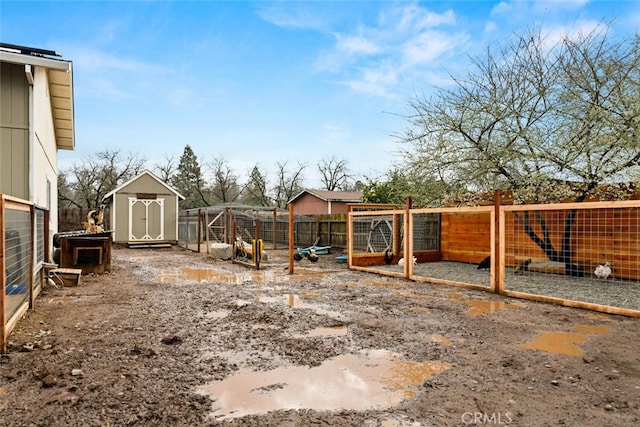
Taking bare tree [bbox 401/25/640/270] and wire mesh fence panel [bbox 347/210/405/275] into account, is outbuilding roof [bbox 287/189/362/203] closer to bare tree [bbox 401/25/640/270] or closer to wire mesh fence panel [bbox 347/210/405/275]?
wire mesh fence panel [bbox 347/210/405/275]

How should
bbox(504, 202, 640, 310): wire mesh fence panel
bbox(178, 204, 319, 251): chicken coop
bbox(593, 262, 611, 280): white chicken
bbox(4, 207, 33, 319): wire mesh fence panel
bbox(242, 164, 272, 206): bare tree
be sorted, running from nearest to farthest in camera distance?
bbox(4, 207, 33, 319): wire mesh fence panel → bbox(504, 202, 640, 310): wire mesh fence panel → bbox(593, 262, 611, 280): white chicken → bbox(178, 204, 319, 251): chicken coop → bbox(242, 164, 272, 206): bare tree

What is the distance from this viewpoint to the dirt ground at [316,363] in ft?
8.22

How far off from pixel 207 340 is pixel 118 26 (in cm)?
821

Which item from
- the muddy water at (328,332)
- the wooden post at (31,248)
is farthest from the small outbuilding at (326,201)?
the muddy water at (328,332)

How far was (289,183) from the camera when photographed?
1501 inches

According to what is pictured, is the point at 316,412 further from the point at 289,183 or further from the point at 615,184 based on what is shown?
the point at 289,183

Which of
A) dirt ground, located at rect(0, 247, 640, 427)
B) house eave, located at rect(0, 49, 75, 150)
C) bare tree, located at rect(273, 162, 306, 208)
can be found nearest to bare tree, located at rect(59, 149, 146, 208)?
bare tree, located at rect(273, 162, 306, 208)

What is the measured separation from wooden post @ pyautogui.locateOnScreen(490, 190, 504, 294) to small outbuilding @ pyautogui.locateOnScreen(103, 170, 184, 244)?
15000 millimetres

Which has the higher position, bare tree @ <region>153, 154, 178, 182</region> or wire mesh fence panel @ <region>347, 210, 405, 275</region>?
bare tree @ <region>153, 154, 178, 182</region>

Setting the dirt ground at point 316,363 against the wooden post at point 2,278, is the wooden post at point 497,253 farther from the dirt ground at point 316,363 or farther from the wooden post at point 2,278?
the wooden post at point 2,278

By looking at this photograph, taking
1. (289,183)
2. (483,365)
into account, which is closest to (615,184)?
(483,365)

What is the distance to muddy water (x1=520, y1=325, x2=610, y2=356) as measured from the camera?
3814 millimetres

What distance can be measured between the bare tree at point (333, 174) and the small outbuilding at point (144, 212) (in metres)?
22.3

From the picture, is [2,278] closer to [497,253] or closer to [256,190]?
[497,253]
